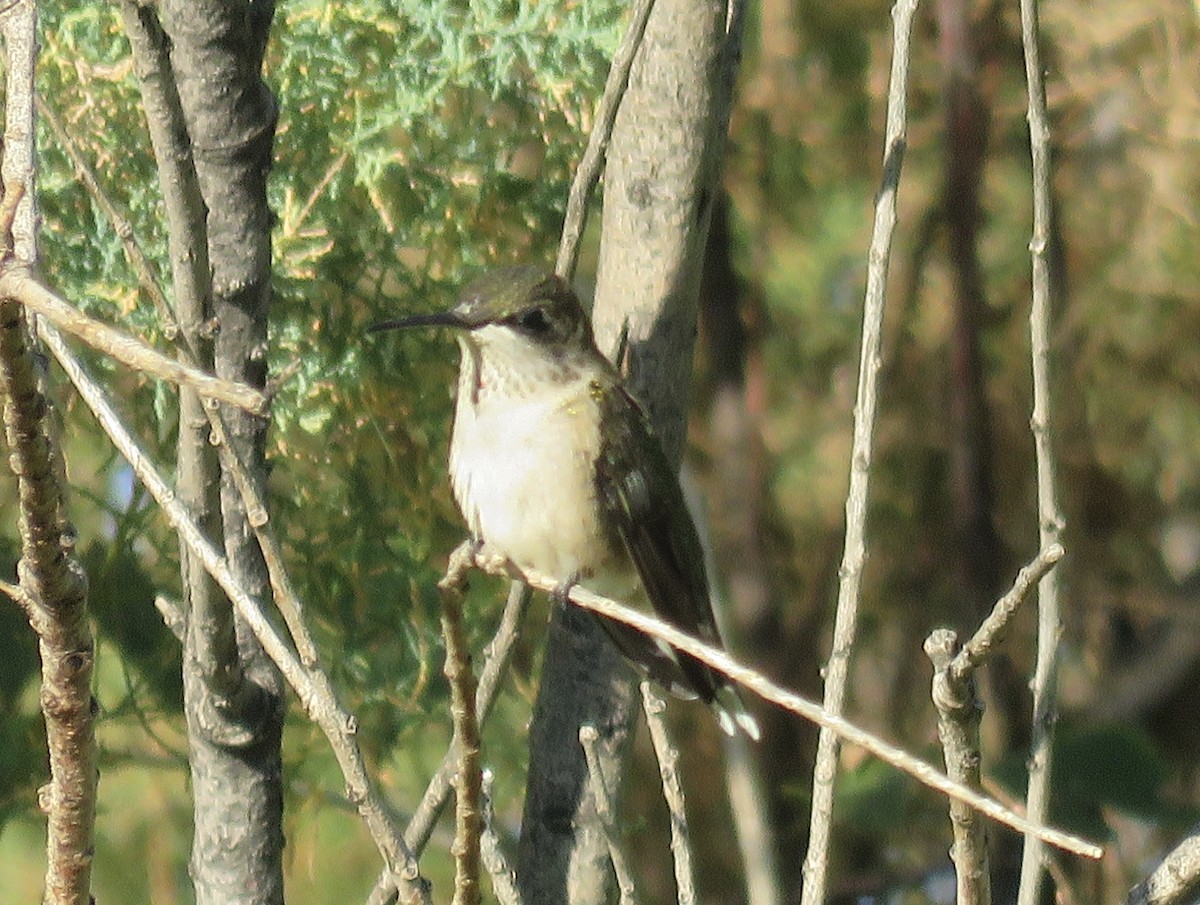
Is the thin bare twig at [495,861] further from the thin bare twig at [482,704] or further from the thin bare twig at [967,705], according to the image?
the thin bare twig at [967,705]

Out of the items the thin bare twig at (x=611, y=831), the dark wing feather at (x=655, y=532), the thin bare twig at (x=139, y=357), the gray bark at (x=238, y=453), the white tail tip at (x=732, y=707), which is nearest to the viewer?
the thin bare twig at (x=139, y=357)

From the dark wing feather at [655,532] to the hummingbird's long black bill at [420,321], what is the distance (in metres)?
0.22

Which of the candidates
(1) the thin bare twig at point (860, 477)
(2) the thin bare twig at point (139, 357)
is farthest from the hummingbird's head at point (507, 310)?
(2) the thin bare twig at point (139, 357)

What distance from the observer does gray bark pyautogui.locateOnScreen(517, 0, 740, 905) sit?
190cm

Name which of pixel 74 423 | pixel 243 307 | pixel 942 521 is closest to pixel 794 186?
pixel 942 521

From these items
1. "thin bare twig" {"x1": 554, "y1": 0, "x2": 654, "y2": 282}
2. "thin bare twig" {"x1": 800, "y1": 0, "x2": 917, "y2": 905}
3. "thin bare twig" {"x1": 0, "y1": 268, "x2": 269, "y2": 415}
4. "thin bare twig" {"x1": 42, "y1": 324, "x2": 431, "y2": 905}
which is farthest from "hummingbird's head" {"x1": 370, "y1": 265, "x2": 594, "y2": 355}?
"thin bare twig" {"x1": 0, "y1": 268, "x2": 269, "y2": 415}

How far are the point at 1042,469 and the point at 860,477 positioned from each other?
166 mm

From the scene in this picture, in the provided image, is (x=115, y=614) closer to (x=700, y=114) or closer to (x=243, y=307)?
(x=243, y=307)

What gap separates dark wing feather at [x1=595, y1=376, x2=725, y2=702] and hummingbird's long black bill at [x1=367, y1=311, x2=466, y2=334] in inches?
8.7

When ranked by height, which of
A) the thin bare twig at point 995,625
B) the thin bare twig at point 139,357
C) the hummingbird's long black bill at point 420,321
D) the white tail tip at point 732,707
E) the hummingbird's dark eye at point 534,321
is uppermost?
the thin bare twig at point 139,357

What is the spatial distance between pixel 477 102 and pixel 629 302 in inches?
15.0

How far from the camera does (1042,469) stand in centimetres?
151

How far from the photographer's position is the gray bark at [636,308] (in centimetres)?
190

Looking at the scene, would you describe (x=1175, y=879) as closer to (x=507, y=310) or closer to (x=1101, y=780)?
(x=1101, y=780)
